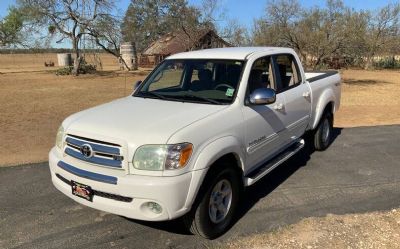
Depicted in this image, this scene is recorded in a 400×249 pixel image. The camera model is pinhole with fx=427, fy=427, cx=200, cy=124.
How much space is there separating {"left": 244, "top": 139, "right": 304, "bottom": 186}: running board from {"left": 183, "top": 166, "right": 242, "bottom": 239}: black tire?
0.30 meters

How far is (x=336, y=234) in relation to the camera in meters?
4.26

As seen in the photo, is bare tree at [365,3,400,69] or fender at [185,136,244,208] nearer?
fender at [185,136,244,208]

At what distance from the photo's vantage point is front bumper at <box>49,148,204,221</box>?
352 cm

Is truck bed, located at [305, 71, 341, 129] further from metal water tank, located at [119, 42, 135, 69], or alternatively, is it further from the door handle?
metal water tank, located at [119, 42, 135, 69]

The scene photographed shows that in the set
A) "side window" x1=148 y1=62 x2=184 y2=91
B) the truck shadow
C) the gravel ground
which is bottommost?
the gravel ground

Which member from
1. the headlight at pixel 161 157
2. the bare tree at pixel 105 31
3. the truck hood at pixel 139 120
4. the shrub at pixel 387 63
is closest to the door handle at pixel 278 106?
the truck hood at pixel 139 120

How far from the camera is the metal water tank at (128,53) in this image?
45281mm

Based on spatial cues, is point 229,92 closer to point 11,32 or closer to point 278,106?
point 278,106

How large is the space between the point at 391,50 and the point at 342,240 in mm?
43202

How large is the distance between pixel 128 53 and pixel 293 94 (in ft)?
136

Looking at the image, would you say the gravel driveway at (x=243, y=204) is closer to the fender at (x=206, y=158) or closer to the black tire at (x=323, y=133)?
the black tire at (x=323, y=133)

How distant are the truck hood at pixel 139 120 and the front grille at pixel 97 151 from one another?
5 cm

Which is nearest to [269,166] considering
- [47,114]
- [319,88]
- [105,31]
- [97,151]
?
[97,151]

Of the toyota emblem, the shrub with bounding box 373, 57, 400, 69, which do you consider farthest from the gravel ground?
the shrub with bounding box 373, 57, 400, 69
